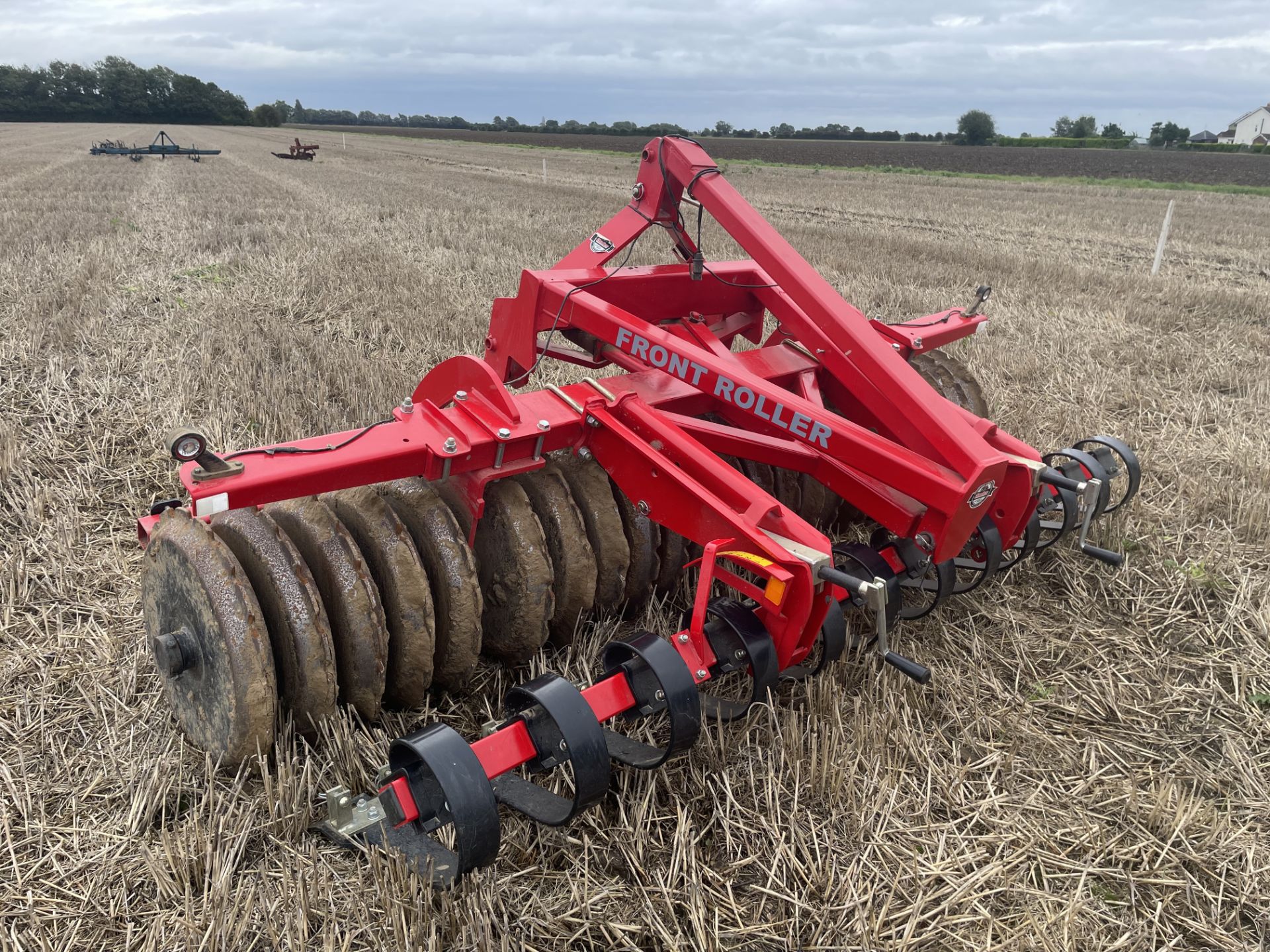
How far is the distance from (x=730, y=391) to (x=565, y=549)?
2.53ft

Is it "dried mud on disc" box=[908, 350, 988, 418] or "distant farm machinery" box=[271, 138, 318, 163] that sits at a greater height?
"distant farm machinery" box=[271, 138, 318, 163]

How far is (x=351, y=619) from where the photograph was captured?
2396 mm

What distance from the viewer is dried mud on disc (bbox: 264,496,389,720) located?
7.89 ft

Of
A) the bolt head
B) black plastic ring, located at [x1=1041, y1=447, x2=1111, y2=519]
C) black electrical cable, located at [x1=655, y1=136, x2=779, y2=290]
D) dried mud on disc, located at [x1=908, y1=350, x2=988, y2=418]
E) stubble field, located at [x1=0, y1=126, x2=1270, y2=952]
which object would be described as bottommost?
stubble field, located at [x1=0, y1=126, x2=1270, y2=952]

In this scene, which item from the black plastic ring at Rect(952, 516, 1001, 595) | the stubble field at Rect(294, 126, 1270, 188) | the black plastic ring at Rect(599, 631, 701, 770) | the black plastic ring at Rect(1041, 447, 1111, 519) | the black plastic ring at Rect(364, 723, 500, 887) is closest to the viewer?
the black plastic ring at Rect(364, 723, 500, 887)

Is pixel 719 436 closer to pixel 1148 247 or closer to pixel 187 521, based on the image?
pixel 187 521

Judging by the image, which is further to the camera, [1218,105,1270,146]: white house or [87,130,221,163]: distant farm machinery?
[1218,105,1270,146]: white house

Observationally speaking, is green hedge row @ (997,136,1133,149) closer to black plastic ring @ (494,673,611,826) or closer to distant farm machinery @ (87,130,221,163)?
distant farm machinery @ (87,130,221,163)

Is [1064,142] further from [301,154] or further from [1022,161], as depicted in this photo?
[301,154]

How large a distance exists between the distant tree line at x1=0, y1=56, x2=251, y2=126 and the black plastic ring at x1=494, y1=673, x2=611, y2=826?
7947 centimetres

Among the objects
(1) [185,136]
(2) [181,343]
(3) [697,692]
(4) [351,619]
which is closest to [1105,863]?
(3) [697,692]

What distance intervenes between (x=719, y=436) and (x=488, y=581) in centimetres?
90

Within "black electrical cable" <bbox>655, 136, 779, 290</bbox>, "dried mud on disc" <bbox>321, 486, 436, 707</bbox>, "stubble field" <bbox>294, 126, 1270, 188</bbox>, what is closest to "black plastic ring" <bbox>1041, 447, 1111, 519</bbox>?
"black electrical cable" <bbox>655, 136, 779, 290</bbox>

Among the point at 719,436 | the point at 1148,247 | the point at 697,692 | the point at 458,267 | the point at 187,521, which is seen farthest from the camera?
the point at 1148,247
